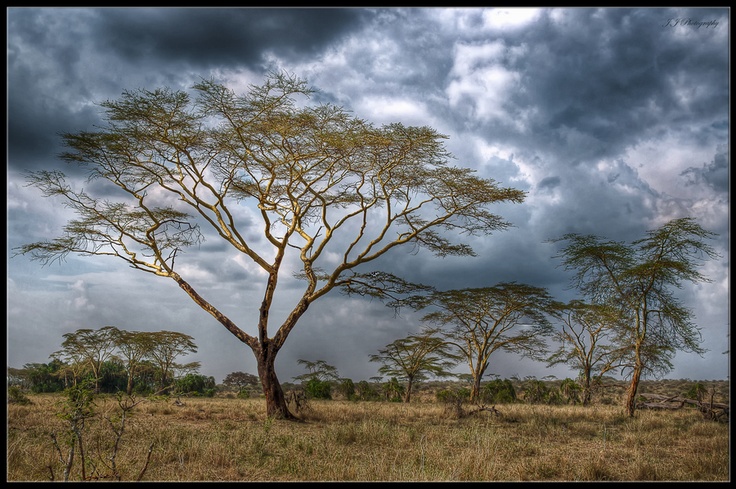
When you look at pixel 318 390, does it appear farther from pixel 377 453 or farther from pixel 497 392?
pixel 377 453

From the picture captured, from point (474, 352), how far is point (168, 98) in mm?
18488

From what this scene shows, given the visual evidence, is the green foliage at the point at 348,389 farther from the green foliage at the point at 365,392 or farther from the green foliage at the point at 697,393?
the green foliage at the point at 697,393

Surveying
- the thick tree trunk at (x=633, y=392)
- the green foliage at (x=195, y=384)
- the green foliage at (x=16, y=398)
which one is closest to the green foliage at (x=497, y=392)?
the thick tree trunk at (x=633, y=392)

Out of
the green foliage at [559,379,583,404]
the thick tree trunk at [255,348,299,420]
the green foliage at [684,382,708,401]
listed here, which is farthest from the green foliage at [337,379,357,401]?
the green foliage at [684,382,708,401]

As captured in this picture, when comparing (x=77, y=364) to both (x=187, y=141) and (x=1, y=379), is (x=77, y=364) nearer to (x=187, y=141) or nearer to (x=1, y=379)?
(x=187, y=141)

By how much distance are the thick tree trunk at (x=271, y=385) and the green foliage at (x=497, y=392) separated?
516 inches

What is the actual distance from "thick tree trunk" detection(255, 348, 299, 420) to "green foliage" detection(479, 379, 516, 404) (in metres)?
13.1

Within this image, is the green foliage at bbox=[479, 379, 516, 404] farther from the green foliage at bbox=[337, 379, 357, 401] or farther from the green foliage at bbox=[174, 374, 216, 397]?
the green foliage at bbox=[174, 374, 216, 397]

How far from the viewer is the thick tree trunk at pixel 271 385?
13.5m

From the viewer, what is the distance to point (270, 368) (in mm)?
13625

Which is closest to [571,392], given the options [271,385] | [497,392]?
[497,392]

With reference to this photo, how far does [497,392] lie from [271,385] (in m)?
15.9

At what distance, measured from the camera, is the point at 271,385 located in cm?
1354

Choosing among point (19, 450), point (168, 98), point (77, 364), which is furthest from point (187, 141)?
point (77, 364)
